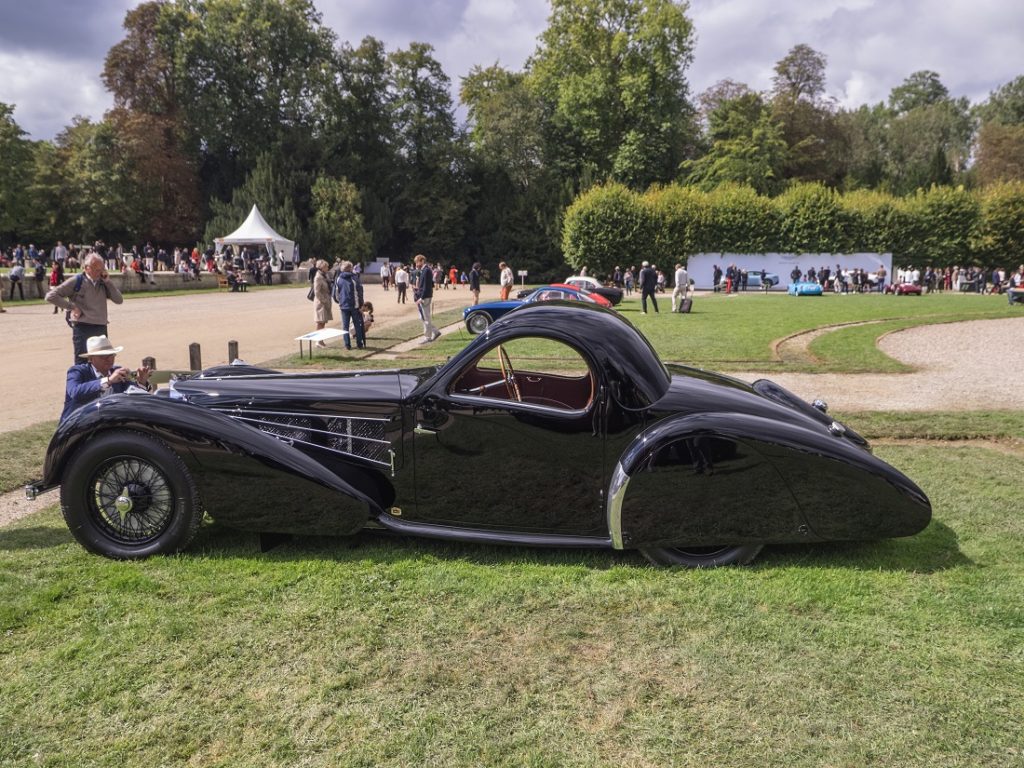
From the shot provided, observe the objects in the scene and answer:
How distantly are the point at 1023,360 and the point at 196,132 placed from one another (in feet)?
197

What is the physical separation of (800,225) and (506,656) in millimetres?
46061

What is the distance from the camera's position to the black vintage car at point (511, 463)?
4039 millimetres

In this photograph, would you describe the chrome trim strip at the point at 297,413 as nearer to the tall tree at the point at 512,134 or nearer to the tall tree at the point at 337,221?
the tall tree at the point at 337,221

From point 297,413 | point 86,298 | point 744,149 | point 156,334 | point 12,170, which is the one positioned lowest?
point 297,413

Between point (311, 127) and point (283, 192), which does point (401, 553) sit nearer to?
point (283, 192)

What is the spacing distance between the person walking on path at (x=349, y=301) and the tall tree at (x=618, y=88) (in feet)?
155

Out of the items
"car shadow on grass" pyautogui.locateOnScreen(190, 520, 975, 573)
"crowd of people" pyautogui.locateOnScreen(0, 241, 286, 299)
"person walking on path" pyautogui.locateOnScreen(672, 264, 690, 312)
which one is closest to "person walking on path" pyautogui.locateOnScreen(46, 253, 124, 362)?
"car shadow on grass" pyautogui.locateOnScreen(190, 520, 975, 573)

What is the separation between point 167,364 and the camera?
12461mm

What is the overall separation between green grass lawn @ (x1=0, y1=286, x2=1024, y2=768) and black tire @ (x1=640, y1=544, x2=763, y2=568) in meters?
0.13

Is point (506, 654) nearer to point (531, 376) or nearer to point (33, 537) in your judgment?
point (531, 376)

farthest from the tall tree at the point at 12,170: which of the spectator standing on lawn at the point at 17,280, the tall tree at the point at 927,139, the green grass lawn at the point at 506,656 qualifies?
the tall tree at the point at 927,139

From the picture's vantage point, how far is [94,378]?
5.65 metres

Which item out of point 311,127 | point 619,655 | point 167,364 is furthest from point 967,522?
point 311,127

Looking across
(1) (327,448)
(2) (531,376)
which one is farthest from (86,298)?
(2) (531,376)
